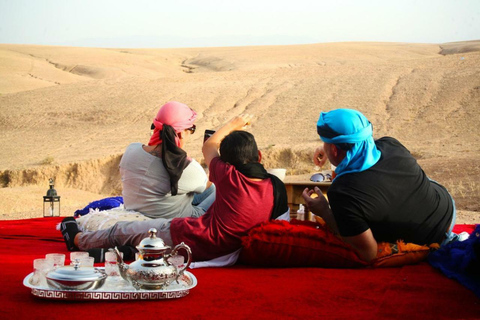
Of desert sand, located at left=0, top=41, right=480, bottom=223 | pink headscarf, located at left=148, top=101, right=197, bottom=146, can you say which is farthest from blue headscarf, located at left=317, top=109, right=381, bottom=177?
desert sand, located at left=0, top=41, right=480, bottom=223

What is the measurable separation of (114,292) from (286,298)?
3.32 ft

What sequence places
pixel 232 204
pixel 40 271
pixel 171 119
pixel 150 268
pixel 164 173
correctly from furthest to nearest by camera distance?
pixel 171 119 → pixel 164 173 → pixel 232 204 → pixel 40 271 → pixel 150 268

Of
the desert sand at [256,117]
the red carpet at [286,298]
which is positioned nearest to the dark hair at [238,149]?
the red carpet at [286,298]

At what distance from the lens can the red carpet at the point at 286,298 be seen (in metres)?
3.38

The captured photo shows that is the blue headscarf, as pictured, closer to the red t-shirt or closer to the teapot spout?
the red t-shirt

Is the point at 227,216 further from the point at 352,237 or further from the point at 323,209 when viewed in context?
the point at 352,237

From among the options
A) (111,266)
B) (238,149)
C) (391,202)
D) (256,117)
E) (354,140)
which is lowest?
(256,117)

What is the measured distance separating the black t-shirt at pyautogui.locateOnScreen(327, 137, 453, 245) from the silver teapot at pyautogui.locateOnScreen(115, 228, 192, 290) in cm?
135

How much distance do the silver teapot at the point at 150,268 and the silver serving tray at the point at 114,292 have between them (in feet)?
0.14

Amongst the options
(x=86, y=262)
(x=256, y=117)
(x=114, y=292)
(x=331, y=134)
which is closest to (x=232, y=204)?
(x=331, y=134)

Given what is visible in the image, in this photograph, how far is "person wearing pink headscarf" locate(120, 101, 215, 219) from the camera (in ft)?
17.8

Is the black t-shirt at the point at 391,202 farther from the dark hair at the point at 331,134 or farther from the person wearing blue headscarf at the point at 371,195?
the dark hair at the point at 331,134

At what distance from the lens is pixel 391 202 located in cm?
436

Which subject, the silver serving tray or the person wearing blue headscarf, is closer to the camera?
the silver serving tray
